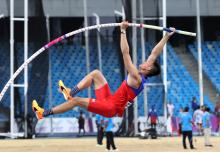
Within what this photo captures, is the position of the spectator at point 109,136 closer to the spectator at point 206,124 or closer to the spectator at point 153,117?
the spectator at point 206,124

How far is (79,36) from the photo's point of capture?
39.5 m

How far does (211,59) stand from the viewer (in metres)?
40.0

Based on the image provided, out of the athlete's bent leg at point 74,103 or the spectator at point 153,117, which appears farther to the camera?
the spectator at point 153,117

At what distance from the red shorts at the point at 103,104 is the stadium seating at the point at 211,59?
27551 millimetres

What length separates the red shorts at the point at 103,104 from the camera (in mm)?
12297

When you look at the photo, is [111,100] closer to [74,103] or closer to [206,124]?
[74,103]

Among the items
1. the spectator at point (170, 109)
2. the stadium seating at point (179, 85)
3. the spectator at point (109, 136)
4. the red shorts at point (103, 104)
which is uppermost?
the stadium seating at point (179, 85)

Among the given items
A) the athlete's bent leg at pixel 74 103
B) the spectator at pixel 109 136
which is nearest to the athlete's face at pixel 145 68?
the athlete's bent leg at pixel 74 103

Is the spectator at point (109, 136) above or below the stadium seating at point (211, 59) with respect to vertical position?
below

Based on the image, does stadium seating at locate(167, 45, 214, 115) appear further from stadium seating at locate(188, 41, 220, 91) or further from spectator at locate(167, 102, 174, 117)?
spectator at locate(167, 102, 174, 117)

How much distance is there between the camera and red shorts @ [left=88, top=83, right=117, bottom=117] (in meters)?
12.3

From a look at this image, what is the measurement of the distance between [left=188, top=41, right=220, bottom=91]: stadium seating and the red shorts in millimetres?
27551

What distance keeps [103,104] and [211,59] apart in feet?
94.0

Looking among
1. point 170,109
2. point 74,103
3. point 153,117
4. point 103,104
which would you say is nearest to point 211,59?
point 170,109
